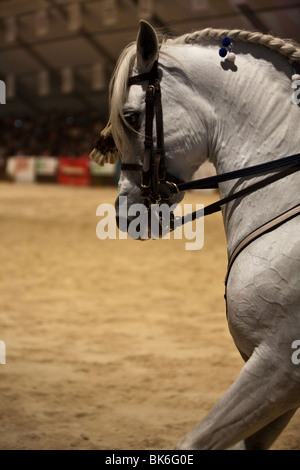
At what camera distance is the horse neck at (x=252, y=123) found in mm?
1879

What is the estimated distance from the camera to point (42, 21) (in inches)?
853

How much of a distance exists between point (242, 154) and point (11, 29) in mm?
24018

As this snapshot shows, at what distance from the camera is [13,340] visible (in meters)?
4.71

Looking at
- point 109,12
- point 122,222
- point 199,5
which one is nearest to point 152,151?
point 122,222

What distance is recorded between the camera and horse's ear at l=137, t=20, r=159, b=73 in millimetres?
1903

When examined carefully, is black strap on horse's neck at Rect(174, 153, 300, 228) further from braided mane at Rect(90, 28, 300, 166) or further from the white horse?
braided mane at Rect(90, 28, 300, 166)

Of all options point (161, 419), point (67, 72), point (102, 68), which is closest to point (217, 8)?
point (102, 68)

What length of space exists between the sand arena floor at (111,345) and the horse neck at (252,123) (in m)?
1.68

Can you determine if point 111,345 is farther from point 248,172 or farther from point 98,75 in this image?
point 98,75

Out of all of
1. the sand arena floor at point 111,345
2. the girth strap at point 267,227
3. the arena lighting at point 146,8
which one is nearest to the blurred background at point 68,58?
the arena lighting at point 146,8

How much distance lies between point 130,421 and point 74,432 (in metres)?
0.36

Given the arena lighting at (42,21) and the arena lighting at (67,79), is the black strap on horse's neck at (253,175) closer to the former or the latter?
the arena lighting at (42,21)

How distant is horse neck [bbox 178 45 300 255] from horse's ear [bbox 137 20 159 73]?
8.0 inches

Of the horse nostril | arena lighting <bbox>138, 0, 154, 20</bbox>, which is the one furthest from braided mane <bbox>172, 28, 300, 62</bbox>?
arena lighting <bbox>138, 0, 154, 20</bbox>
